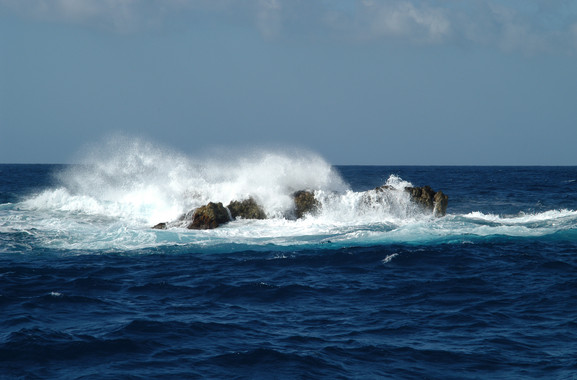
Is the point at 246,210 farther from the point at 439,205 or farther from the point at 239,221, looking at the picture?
the point at 439,205

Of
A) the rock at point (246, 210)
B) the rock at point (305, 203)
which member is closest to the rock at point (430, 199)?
the rock at point (305, 203)

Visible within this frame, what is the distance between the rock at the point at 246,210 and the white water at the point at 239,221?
0.42m

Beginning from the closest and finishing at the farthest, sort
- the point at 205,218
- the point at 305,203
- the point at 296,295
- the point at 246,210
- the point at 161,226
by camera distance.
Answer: the point at 296,295 < the point at 205,218 < the point at 161,226 < the point at 246,210 < the point at 305,203

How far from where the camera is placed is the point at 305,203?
26688 mm

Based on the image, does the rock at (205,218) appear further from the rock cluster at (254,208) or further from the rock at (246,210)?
the rock at (246,210)

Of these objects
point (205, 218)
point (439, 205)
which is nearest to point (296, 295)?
point (205, 218)

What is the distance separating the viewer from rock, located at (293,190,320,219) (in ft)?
86.8

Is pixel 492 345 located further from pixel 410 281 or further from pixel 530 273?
pixel 530 273

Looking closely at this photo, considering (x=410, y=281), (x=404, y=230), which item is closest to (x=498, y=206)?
(x=404, y=230)

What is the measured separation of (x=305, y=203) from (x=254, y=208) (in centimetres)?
244

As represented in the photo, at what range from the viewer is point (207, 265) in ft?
54.0

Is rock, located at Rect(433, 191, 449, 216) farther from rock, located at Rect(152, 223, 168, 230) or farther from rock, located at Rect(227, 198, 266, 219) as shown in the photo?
rock, located at Rect(152, 223, 168, 230)

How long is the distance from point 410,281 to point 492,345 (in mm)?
4623

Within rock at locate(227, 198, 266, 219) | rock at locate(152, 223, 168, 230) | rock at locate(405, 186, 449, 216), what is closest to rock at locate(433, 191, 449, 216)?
rock at locate(405, 186, 449, 216)
